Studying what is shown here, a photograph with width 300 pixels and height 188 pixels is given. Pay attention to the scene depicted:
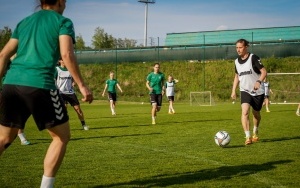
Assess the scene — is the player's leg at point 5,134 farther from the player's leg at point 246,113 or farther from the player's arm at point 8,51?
the player's leg at point 246,113

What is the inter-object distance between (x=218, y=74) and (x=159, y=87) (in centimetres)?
2807

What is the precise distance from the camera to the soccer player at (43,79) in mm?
4125

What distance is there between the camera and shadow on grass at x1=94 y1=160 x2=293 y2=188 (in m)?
5.65

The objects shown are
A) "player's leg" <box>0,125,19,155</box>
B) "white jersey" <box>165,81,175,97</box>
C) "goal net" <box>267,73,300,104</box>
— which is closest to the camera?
"player's leg" <box>0,125,19,155</box>

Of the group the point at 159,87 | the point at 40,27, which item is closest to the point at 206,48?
the point at 159,87

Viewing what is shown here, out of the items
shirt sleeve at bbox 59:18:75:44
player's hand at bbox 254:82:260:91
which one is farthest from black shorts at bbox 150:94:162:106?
shirt sleeve at bbox 59:18:75:44

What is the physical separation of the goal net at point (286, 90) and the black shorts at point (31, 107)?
3552cm

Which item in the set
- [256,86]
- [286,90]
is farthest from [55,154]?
[286,90]

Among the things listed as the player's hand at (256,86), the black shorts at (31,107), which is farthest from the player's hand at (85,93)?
the player's hand at (256,86)

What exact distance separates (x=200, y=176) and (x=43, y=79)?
302 centimetres

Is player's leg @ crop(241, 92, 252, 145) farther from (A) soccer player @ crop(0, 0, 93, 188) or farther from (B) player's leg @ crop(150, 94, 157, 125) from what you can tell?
(B) player's leg @ crop(150, 94, 157, 125)

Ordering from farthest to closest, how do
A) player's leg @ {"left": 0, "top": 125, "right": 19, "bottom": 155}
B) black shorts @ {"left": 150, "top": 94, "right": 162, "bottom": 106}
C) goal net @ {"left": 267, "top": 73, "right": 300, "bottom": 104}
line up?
1. goal net @ {"left": 267, "top": 73, "right": 300, "bottom": 104}
2. black shorts @ {"left": 150, "top": 94, "right": 162, "bottom": 106}
3. player's leg @ {"left": 0, "top": 125, "right": 19, "bottom": 155}

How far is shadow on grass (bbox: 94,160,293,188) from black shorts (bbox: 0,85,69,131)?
66.9 inches

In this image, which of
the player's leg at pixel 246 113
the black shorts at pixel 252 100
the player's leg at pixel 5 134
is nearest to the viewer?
the player's leg at pixel 5 134
